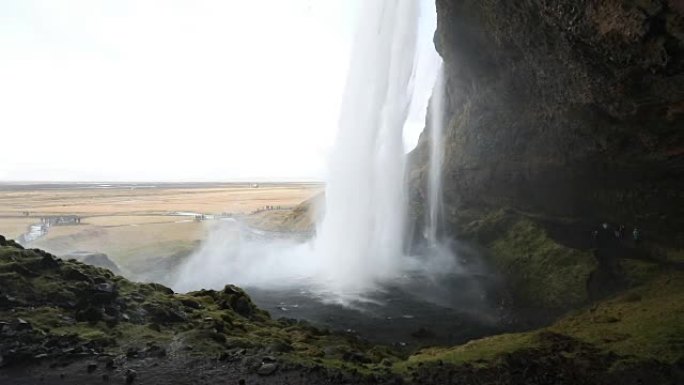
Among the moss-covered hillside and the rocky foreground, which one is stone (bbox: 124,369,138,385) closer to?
the rocky foreground

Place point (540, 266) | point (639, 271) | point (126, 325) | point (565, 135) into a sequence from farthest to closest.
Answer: point (540, 266)
point (565, 135)
point (639, 271)
point (126, 325)

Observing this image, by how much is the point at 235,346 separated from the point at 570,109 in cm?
2335

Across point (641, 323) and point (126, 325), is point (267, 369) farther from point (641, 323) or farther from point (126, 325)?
point (641, 323)

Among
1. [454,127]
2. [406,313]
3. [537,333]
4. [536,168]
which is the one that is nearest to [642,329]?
[537,333]

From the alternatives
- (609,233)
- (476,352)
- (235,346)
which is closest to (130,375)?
(235,346)

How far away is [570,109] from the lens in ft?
90.8

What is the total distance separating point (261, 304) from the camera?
2806 cm

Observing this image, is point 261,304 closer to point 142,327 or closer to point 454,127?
point 142,327

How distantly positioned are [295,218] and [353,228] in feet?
104

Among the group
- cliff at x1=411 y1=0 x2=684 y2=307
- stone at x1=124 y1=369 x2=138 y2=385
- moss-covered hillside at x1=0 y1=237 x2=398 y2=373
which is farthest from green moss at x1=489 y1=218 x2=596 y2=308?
stone at x1=124 y1=369 x2=138 y2=385

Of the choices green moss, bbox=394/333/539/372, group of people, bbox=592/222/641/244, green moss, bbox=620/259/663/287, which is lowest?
green moss, bbox=394/333/539/372

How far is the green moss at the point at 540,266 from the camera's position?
26.7 m

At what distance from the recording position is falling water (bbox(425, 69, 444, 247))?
153 ft

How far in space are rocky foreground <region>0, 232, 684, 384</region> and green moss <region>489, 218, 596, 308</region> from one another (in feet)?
16.6
